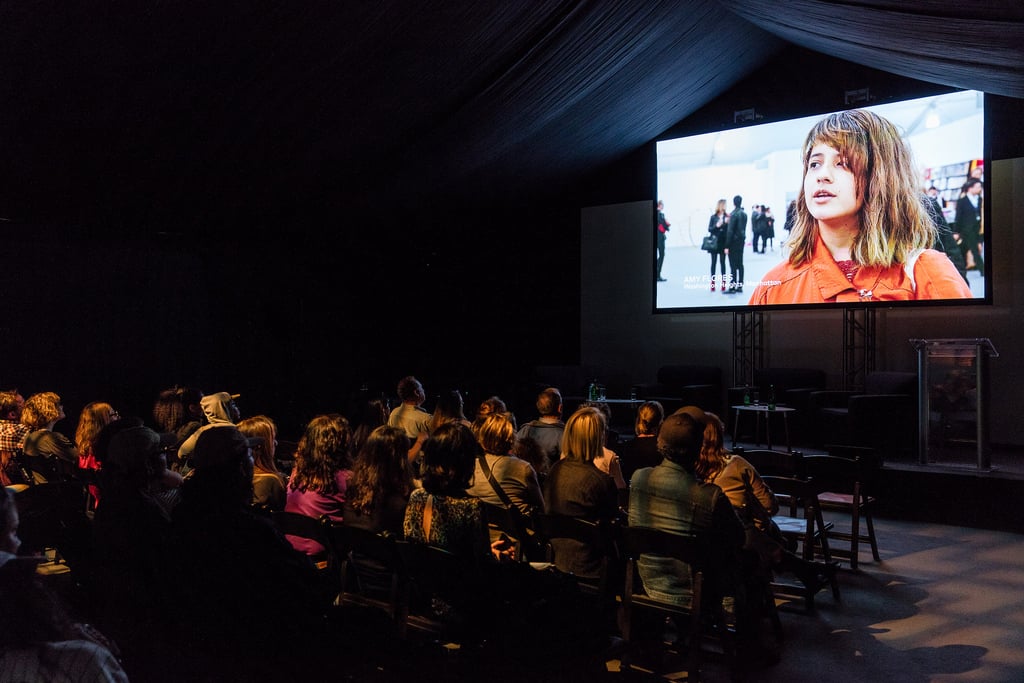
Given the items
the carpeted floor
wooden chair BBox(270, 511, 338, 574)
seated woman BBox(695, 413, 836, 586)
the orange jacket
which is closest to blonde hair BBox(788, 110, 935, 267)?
the orange jacket

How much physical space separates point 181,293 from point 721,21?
24.1 feet

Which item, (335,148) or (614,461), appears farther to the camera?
(335,148)

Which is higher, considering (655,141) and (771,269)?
(655,141)

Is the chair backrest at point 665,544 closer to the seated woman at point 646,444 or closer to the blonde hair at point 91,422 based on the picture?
the seated woman at point 646,444

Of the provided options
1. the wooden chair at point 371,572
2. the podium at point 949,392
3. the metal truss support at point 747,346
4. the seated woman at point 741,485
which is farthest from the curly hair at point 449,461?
the metal truss support at point 747,346

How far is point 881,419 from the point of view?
759cm

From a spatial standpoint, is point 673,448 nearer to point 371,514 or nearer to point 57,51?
point 371,514

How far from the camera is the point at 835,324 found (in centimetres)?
984

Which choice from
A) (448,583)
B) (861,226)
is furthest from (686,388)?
(448,583)

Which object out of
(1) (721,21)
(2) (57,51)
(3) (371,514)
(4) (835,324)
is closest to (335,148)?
(2) (57,51)

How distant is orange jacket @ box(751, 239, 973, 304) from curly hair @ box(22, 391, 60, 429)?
25.7 feet

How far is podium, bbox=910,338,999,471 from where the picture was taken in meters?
6.46

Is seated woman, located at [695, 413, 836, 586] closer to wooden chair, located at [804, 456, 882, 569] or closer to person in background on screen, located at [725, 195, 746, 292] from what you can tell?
wooden chair, located at [804, 456, 882, 569]

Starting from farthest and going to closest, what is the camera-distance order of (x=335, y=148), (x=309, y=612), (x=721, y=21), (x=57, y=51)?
(x=721, y=21), (x=335, y=148), (x=57, y=51), (x=309, y=612)
